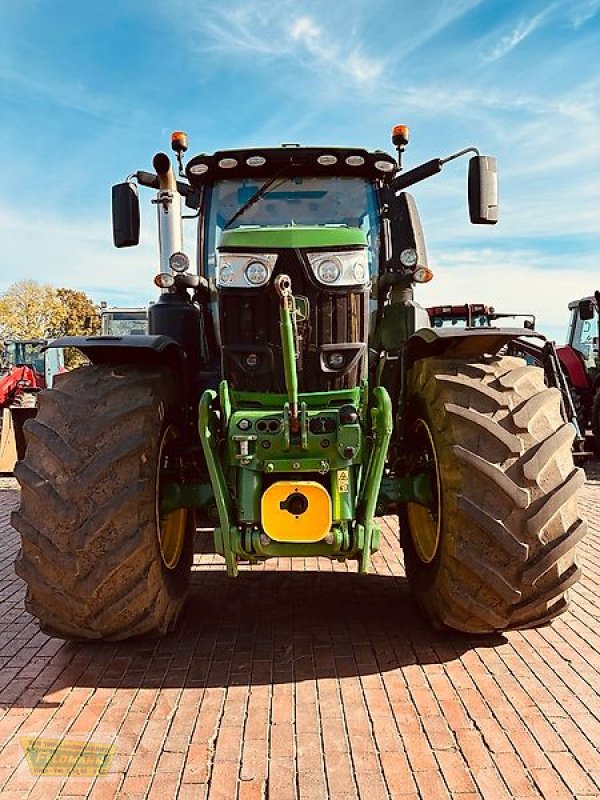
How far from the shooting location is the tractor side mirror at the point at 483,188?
432 centimetres

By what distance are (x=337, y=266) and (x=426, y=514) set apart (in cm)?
160

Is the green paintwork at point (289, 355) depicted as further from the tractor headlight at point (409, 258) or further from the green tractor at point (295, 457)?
the tractor headlight at point (409, 258)

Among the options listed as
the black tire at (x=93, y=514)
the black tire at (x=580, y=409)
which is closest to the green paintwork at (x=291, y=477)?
the black tire at (x=93, y=514)

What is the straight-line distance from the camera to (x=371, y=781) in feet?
8.91

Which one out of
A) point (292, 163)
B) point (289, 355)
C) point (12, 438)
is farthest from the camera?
point (12, 438)

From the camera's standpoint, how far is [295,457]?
3.60 metres

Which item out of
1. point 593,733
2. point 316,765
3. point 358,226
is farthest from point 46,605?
point 358,226

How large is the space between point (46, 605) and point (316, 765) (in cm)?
151

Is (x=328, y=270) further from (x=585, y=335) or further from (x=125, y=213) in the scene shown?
(x=585, y=335)

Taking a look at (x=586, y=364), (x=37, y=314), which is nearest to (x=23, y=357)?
(x=586, y=364)

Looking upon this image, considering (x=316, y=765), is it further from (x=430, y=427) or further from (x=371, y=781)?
(x=430, y=427)

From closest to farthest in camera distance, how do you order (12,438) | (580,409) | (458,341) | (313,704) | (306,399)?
(313,704)
(306,399)
(458,341)
(12,438)
(580,409)

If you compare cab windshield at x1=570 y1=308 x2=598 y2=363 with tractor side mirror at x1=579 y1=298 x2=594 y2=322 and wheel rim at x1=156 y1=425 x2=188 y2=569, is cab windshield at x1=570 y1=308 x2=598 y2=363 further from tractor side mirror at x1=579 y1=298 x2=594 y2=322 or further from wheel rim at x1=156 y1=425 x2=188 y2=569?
wheel rim at x1=156 y1=425 x2=188 y2=569

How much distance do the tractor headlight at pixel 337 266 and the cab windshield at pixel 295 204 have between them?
1.07m
